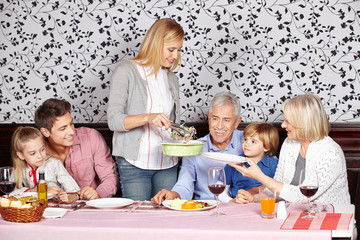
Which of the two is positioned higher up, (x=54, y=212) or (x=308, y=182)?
(x=308, y=182)

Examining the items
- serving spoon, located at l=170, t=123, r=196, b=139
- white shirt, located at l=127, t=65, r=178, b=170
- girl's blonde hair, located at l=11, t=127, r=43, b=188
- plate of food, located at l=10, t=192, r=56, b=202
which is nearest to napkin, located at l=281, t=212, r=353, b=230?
serving spoon, located at l=170, t=123, r=196, b=139

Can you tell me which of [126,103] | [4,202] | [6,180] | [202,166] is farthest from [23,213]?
[202,166]

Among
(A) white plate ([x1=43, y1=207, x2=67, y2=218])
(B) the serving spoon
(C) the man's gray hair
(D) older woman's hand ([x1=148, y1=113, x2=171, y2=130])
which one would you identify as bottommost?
(A) white plate ([x1=43, y1=207, x2=67, y2=218])

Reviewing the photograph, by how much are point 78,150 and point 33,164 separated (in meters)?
0.34

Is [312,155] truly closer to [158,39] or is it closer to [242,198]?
[242,198]

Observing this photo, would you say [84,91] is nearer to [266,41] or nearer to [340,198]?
[266,41]

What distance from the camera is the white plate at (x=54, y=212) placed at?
7.45ft

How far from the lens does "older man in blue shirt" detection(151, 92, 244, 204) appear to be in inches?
126

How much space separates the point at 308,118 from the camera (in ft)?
8.86

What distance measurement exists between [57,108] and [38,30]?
4.11 feet

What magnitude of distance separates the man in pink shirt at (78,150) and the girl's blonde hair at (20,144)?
11 centimetres

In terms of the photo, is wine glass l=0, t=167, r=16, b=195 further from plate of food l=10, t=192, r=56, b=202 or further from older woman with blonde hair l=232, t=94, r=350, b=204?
older woman with blonde hair l=232, t=94, r=350, b=204

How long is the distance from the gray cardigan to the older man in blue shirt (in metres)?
0.39

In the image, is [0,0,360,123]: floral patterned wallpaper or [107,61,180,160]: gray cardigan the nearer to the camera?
[107,61,180,160]: gray cardigan
